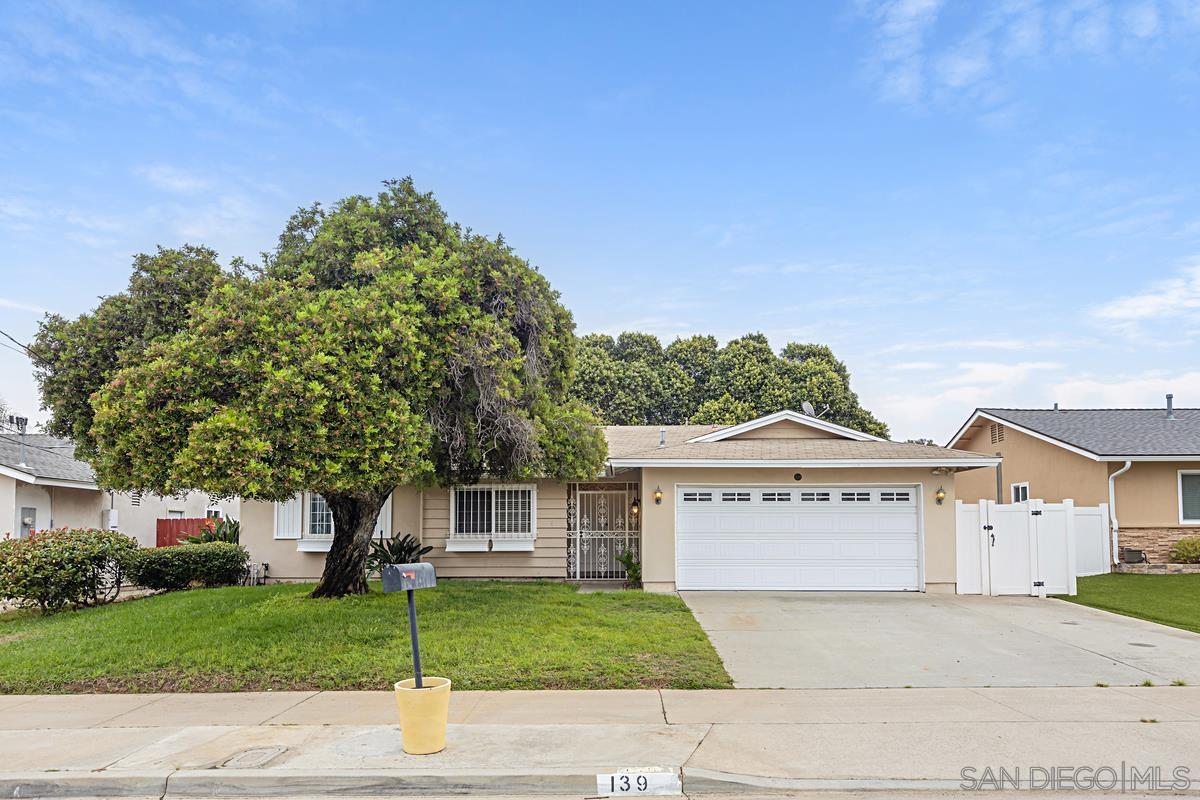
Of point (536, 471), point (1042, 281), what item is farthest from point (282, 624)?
point (1042, 281)

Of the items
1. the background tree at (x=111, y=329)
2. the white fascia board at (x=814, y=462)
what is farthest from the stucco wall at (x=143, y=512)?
the white fascia board at (x=814, y=462)

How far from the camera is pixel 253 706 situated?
25.5ft

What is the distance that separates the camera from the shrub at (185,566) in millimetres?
16172

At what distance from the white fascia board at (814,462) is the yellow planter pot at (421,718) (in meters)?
9.04

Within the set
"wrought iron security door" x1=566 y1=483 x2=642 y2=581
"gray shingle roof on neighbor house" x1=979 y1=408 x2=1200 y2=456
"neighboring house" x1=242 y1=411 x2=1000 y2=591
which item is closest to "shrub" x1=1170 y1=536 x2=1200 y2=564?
"gray shingle roof on neighbor house" x1=979 y1=408 x2=1200 y2=456

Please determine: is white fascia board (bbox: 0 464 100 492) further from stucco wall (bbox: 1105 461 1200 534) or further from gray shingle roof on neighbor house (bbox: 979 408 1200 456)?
stucco wall (bbox: 1105 461 1200 534)

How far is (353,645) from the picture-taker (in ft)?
32.1

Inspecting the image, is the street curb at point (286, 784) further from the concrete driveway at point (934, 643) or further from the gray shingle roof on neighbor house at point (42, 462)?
the gray shingle roof on neighbor house at point (42, 462)

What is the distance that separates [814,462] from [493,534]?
665cm

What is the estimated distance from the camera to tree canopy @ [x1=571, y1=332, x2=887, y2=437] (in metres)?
35.2

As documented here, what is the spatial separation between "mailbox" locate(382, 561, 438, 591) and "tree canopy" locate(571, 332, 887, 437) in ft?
93.4

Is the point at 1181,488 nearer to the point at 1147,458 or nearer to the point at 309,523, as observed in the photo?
the point at 1147,458

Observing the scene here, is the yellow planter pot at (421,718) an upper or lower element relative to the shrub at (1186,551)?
upper

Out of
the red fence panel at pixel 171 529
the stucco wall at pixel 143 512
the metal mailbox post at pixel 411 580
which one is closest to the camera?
the metal mailbox post at pixel 411 580
